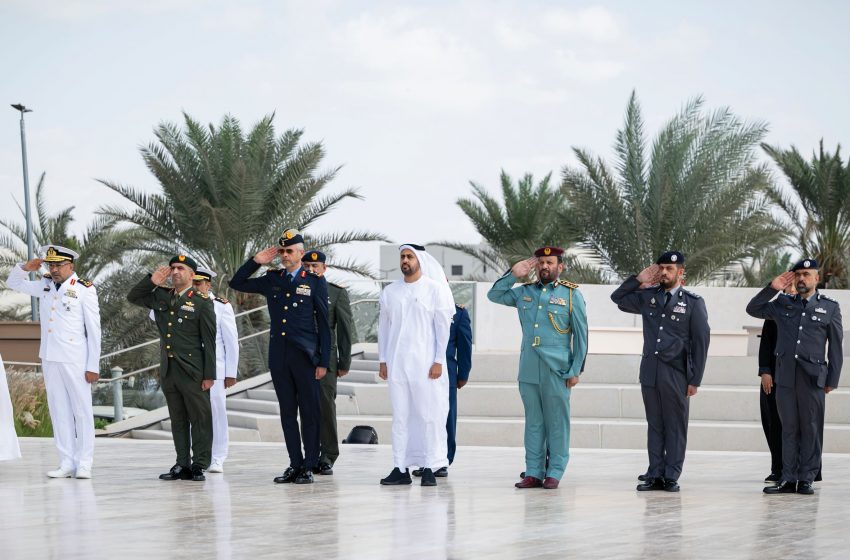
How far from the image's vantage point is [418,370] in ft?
31.7

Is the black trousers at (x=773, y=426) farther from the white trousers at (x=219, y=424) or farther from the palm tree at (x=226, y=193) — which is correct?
the palm tree at (x=226, y=193)

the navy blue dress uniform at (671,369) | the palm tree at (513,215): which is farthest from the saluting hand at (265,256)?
the palm tree at (513,215)

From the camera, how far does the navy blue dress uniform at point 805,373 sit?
9398 millimetres

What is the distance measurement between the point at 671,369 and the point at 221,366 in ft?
15.2

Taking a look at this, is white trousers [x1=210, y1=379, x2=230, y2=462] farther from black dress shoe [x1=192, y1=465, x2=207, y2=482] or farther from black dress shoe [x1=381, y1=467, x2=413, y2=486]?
black dress shoe [x1=381, y1=467, x2=413, y2=486]

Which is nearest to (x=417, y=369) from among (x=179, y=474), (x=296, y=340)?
(x=296, y=340)

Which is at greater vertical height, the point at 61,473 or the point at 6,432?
the point at 6,432

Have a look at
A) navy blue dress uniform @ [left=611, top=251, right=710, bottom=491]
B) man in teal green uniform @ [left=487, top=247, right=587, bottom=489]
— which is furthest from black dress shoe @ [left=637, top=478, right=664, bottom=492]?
man in teal green uniform @ [left=487, top=247, right=587, bottom=489]

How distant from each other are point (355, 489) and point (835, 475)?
460 cm

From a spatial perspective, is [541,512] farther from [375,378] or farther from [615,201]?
[615,201]

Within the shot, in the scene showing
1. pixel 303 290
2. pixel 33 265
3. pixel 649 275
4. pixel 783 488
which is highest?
pixel 33 265

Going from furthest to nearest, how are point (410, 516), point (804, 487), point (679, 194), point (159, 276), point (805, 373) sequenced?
point (679, 194) → point (159, 276) → point (805, 373) → point (804, 487) → point (410, 516)

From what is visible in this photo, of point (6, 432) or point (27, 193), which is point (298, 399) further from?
point (27, 193)

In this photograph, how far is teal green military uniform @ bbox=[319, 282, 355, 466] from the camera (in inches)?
424
